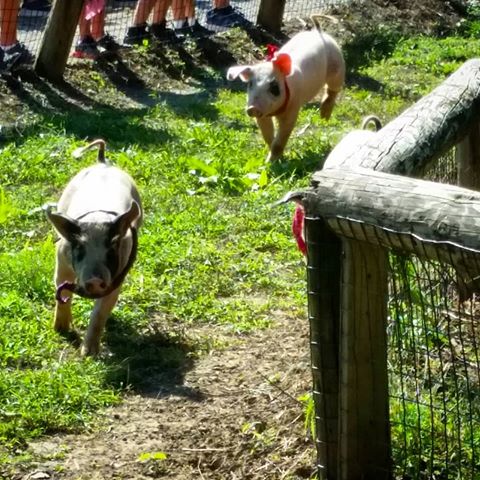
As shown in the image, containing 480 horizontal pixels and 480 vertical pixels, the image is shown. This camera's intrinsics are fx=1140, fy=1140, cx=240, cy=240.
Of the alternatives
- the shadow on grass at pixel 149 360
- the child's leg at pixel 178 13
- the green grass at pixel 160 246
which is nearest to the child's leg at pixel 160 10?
the child's leg at pixel 178 13

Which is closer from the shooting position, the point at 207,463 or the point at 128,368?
the point at 207,463

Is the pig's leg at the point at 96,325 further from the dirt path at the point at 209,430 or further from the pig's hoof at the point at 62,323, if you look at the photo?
the dirt path at the point at 209,430

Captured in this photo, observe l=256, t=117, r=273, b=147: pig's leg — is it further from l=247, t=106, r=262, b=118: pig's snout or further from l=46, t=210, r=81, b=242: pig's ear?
l=46, t=210, r=81, b=242: pig's ear

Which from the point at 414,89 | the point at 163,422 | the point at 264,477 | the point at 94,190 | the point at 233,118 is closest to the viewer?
the point at 264,477

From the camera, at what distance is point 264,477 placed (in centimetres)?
431

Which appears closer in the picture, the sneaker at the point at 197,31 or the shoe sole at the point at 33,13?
the sneaker at the point at 197,31

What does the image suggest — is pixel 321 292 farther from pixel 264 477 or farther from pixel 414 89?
pixel 414 89

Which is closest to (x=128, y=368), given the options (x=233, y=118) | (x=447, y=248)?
(x=447, y=248)

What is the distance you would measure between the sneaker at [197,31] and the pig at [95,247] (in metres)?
7.10

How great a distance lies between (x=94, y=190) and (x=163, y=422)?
1.47m

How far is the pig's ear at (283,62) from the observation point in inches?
358

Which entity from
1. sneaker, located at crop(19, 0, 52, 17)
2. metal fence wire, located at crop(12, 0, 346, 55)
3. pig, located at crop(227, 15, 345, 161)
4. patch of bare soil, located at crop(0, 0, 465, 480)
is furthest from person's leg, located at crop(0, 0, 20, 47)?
patch of bare soil, located at crop(0, 0, 465, 480)

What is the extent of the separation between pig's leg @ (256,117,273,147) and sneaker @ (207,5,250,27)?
447cm

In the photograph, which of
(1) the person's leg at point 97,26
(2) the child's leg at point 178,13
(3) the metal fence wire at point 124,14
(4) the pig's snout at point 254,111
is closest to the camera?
(4) the pig's snout at point 254,111
